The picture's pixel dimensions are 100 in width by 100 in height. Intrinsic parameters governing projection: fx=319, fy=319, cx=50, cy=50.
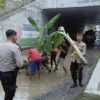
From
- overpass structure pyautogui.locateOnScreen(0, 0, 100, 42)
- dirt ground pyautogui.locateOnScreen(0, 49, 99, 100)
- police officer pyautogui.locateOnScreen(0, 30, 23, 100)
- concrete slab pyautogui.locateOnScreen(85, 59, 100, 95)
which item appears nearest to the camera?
police officer pyautogui.locateOnScreen(0, 30, 23, 100)

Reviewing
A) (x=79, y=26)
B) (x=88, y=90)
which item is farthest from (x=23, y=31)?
(x=79, y=26)

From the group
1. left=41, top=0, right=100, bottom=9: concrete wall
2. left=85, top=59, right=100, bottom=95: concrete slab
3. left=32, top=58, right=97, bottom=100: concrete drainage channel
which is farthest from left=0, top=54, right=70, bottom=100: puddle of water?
left=41, top=0, right=100, bottom=9: concrete wall

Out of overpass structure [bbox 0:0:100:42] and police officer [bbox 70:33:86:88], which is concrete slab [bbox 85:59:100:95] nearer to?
police officer [bbox 70:33:86:88]

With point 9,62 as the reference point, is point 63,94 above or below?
below

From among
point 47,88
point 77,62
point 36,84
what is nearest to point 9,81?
point 77,62

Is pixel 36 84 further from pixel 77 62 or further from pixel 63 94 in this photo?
pixel 77 62

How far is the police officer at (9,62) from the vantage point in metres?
6.55

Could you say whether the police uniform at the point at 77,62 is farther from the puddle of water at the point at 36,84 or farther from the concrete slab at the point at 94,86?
the puddle of water at the point at 36,84

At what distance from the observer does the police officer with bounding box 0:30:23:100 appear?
655 cm

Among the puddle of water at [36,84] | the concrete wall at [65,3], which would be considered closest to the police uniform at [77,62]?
the puddle of water at [36,84]

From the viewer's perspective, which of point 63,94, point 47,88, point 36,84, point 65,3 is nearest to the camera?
point 63,94

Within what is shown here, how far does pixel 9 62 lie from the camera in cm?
661

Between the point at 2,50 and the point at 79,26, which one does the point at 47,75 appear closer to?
the point at 2,50

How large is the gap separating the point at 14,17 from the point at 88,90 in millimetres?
12918
